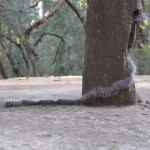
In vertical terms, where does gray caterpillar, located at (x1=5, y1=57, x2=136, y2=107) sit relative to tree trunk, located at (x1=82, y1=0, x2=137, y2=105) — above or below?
below

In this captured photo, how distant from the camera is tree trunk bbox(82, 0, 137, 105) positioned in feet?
14.3

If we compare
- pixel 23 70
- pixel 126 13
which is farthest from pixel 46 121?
pixel 23 70

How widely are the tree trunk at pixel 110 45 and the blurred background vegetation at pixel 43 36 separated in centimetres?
848

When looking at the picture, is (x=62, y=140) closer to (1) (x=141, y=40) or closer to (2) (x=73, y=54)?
(1) (x=141, y=40)

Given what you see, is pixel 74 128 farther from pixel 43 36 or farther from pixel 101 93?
pixel 43 36

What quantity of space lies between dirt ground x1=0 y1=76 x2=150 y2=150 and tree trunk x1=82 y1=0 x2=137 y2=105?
23cm

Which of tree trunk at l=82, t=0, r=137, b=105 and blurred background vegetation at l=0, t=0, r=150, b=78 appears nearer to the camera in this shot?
tree trunk at l=82, t=0, r=137, b=105

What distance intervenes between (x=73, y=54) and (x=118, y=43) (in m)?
18.1

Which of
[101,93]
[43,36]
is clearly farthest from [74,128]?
[43,36]

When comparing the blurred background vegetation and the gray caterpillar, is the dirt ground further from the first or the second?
the blurred background vegetation

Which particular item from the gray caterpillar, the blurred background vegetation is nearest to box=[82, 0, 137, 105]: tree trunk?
the gray caterpillar

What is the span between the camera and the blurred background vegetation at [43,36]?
1409cm

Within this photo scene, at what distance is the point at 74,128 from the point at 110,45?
148 cm

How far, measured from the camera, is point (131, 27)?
4.56 m
